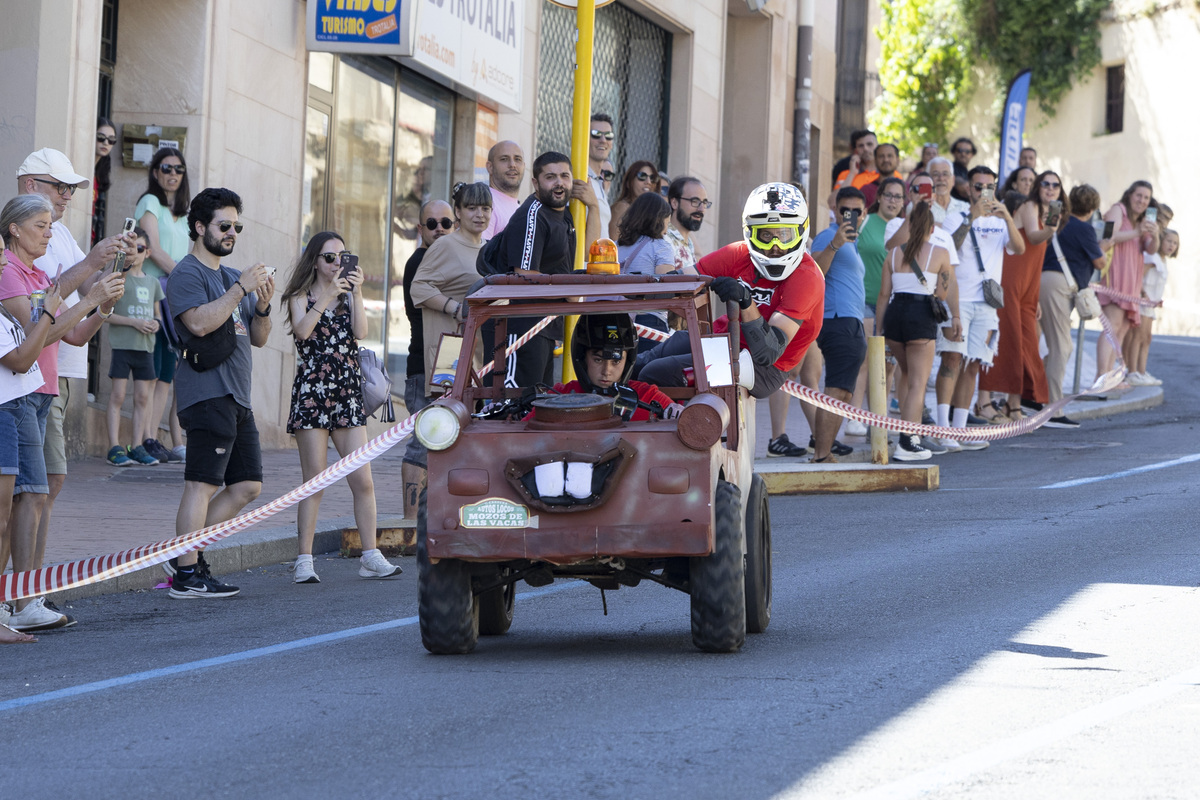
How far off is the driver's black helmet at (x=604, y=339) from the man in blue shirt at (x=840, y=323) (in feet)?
19.8

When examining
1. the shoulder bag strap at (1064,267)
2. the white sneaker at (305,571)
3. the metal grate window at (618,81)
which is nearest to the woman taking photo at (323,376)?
the white sneaker at (305,571)

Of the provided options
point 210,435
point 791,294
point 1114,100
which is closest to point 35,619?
point 210,435

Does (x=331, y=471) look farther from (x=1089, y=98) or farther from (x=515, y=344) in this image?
(x=1089, y=98)

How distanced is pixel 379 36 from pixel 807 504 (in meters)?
5.63

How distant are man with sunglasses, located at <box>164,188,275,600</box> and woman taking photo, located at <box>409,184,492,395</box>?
1.92m

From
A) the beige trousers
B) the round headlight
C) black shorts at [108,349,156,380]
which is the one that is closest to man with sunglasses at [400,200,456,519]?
black shorts at [108,349,156,380]

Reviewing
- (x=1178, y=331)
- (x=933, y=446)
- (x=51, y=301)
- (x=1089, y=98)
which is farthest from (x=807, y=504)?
(x=1089, y=98)

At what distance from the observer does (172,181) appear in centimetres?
1287

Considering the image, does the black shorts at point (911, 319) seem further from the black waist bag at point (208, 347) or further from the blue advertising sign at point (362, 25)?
the black waist bag at point (208, 347)

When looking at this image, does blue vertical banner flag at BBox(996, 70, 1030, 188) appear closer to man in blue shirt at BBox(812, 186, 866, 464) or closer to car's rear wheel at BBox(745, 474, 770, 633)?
man in blue shirt at BBox(812, 186, 866, 464)

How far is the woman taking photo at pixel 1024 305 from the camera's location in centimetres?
1688

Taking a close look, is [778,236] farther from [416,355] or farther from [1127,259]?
[1127,259]

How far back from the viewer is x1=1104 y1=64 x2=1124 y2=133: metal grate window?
4041 centimetres

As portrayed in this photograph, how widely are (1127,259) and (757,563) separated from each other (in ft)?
45.0
